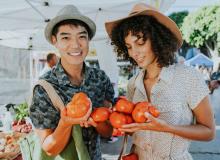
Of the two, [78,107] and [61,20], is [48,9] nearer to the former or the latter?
[61,20]

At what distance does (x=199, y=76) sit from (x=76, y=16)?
85cm

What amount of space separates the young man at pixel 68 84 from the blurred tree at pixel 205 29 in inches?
1449

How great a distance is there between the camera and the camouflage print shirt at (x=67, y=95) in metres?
2.02

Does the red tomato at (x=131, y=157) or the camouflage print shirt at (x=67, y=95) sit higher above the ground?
the camouflage print shirt at (x=67, y=95)

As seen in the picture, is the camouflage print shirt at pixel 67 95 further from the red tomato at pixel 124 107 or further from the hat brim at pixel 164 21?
the hat brim at pixel 164 21

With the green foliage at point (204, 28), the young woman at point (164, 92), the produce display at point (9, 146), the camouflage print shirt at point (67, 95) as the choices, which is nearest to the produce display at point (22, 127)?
the produce display at point (9, 146)

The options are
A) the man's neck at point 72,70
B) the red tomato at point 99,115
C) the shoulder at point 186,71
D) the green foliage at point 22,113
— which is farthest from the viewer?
the green foliage at point 22,113

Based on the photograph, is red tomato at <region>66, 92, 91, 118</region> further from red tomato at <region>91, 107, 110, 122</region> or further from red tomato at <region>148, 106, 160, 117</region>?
red tomato at <region>148, 106, 160, 117</region>

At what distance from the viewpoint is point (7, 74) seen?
16766 mm

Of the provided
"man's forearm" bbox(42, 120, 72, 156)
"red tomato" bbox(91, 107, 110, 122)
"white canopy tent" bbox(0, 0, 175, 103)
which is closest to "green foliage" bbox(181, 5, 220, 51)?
"white canopy tent" bbox(0, 0, 175, 103)

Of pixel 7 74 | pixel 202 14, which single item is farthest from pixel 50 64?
pixel 202 14

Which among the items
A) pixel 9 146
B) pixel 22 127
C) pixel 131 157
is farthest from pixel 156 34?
pixel 22 127

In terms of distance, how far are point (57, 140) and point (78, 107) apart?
24cm

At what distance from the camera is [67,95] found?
2.13m
